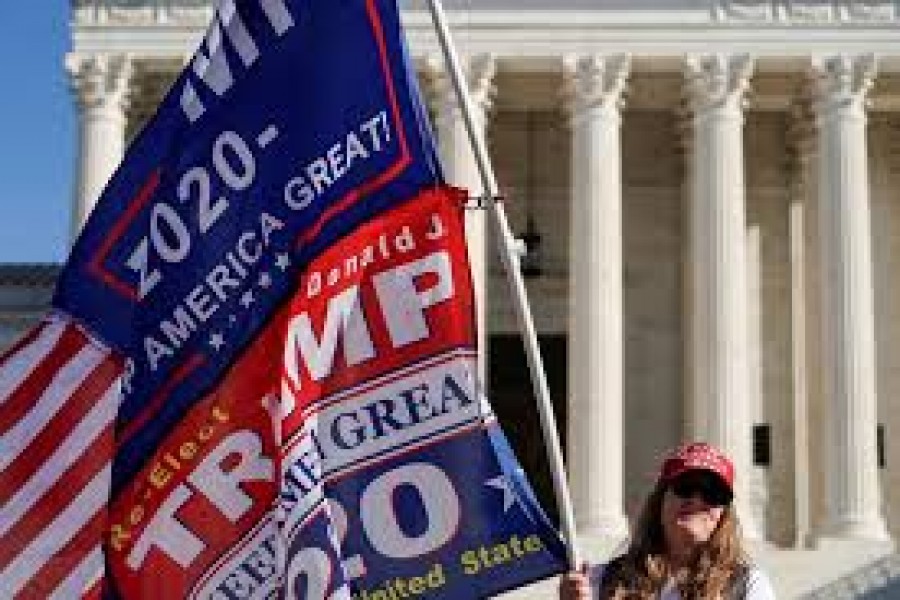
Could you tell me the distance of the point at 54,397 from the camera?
30.8 feet

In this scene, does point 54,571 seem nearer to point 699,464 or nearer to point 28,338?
point 28,338

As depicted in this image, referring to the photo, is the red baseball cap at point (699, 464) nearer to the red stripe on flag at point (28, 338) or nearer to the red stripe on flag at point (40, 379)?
the red stripe on flag at point (40, 379)

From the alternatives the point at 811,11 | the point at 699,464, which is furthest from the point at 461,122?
the point at 699,464

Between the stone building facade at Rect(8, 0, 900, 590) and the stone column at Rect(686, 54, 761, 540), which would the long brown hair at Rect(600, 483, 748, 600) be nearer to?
the stone building facade at Rect(8, 0, 900, 590)

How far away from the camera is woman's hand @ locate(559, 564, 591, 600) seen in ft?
23.4

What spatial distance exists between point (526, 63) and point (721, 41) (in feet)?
15.3

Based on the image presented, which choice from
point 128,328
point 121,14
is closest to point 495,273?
point 121,14

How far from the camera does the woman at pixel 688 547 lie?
6.96 meters

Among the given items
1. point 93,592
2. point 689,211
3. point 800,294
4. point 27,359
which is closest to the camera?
point 93,592

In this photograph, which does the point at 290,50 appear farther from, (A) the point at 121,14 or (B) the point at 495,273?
(B) the point at 495,273

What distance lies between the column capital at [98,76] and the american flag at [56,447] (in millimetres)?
38419

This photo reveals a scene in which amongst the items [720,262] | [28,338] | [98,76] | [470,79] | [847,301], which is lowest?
[847,301]

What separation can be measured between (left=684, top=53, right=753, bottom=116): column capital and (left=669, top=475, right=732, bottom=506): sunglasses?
4021 cm

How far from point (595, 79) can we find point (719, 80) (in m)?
2.90
